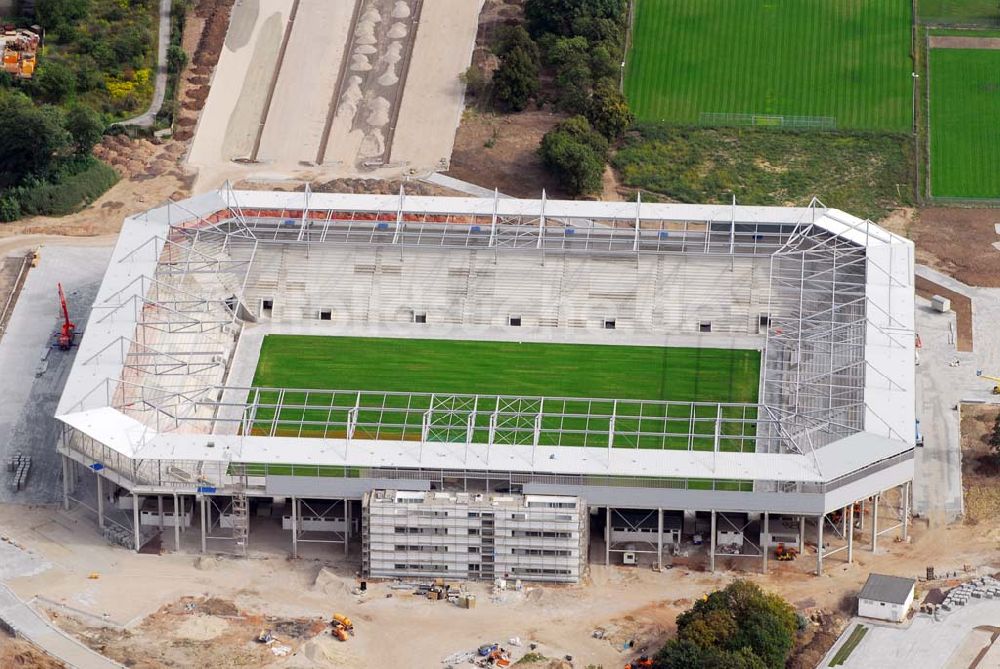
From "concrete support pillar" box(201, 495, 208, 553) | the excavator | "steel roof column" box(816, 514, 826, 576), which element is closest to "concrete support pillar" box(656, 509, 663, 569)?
"steel roof column" box(816, 514, 826, 576)

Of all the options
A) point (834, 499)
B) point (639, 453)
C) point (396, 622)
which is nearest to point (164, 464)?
point (396, 622)

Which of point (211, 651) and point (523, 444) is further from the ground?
point (523, 444)

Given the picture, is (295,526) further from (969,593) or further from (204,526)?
(969,593)

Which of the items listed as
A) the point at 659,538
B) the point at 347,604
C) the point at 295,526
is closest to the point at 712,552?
the point at 659,538

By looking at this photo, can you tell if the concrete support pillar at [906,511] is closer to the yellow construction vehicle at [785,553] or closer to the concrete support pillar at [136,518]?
the yellow construction vehicle at [785,553]

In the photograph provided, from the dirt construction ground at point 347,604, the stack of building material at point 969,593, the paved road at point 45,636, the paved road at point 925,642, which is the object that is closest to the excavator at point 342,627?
the dirt construction ground at point 347,604

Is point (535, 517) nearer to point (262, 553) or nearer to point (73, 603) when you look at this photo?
point (262, 553)
